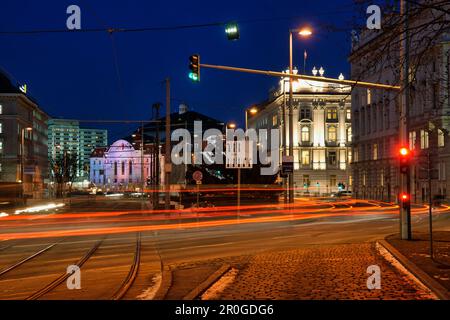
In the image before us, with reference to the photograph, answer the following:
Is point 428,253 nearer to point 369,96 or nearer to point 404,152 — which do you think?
point 404,152

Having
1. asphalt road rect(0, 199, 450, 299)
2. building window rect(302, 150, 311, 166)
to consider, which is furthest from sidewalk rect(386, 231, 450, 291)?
building window rect(302, 150, 311, 166)

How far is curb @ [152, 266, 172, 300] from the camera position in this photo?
1012cm

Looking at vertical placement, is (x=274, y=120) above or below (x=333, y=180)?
above

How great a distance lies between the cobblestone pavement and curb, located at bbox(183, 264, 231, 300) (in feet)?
1.29

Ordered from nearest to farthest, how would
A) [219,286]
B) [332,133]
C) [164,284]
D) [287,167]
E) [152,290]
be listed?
[152,290] → [219,286] → [164,284] → [287,167] → [332,133]

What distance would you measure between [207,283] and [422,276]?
4.16 meters

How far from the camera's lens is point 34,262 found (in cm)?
1617

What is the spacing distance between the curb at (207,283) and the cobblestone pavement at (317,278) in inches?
15.5

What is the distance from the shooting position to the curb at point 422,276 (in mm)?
9571

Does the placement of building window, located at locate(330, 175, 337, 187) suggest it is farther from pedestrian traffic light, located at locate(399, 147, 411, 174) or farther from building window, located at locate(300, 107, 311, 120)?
pedestrian traffic light, located at locate(399, 147, 411, 174)

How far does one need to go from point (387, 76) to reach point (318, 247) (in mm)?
56252

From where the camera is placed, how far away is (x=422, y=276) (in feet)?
36.9

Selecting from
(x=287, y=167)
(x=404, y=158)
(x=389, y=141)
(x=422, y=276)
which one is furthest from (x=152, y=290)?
(x=389, y=141)
